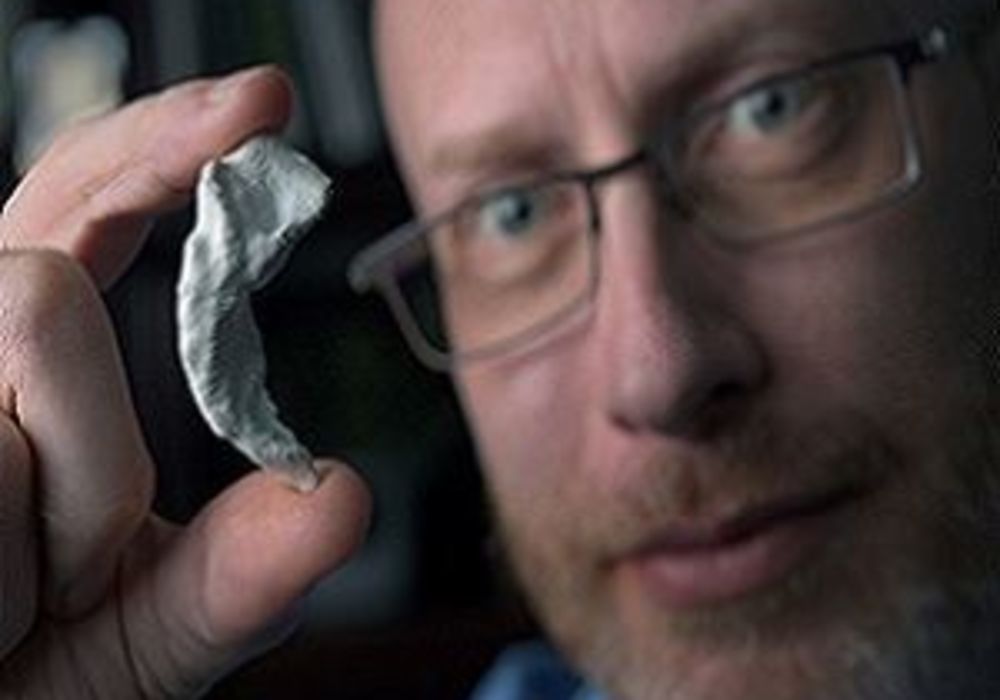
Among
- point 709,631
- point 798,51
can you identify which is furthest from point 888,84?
point 709,631

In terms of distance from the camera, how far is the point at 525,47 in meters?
0.34

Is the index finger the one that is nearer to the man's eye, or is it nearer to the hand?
the hand

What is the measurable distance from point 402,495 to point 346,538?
12 centimetres

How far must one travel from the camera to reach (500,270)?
0.35 m

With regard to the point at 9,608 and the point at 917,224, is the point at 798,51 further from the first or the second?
the point at 9,608

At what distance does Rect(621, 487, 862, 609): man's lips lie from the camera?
356 millimetres

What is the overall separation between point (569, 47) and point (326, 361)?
0.09 metres

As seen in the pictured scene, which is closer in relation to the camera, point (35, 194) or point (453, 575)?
point (35, 194)

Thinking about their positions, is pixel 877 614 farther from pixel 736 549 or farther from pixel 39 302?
pixel 39 302

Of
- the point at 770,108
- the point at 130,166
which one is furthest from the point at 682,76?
the point at 130,166

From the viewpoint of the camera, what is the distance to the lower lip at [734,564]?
359 millimetres

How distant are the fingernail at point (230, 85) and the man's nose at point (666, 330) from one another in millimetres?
89

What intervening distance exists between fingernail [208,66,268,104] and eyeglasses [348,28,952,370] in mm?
75

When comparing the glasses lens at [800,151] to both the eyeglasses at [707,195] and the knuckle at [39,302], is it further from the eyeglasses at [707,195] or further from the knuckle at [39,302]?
the knuckle at [39,302]
